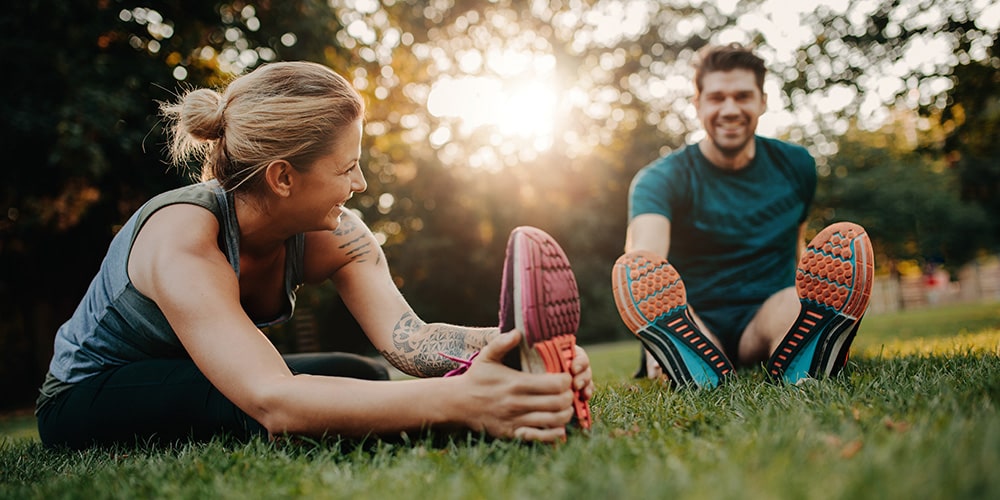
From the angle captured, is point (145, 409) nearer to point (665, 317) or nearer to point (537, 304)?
point (537, 304)

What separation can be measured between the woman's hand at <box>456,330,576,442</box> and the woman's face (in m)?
0.85

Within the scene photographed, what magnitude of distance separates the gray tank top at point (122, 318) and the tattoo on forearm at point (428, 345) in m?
0.62

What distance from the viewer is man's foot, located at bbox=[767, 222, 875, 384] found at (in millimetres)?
2344

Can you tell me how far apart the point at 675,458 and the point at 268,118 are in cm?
155

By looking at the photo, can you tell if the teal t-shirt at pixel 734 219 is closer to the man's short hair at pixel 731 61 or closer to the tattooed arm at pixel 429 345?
the man's short hair at pixel 731 61

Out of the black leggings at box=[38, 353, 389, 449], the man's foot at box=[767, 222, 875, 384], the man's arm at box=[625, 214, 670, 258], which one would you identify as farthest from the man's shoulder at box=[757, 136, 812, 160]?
the black leggings at box=[38, 353, 389, 449]

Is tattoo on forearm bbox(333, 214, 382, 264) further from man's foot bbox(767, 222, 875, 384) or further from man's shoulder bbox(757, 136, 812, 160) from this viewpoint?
man's shoulder bbox(757, 136, 812, 160)

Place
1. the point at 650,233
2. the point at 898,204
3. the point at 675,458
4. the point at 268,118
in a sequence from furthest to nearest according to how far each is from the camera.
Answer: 1. the point at 898,204
2. the point at 650,233
3. the point at 268,118
4. the point at 675,458

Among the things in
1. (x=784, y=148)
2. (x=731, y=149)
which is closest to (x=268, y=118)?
(x=731, y=149)

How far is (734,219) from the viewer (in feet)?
11.7

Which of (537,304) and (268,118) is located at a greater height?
(268,118)

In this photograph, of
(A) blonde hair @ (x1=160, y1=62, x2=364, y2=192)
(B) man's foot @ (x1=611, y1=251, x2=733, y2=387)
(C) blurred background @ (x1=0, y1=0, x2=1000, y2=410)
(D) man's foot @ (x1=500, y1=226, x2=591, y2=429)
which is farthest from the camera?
(C) blurred background @ (x1=0, y1=0, x2=1000, y2=410)

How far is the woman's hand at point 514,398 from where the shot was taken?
1.61 meters

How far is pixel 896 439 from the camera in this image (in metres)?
1.27
